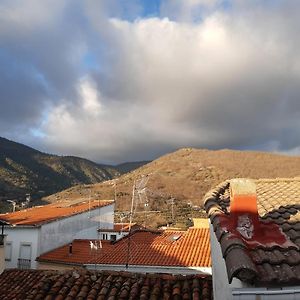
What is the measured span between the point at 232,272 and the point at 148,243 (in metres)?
22.7

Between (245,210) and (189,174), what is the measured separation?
3395 inches

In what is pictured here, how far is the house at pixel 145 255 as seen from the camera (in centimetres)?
2133

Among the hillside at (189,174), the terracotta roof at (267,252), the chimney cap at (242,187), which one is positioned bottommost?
the terracotta roof at (267,252)

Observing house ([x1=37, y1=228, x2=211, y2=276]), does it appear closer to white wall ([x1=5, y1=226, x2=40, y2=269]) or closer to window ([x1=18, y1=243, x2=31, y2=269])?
white wall ([x1=5, y1=226, x2=40, y2=269])

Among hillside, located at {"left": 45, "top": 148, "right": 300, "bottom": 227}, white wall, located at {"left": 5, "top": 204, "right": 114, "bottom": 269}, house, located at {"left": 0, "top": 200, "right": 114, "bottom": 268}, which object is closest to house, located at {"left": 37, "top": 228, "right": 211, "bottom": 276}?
white wall, located at {"left": 5, "top": 204, "right": 114, "bottom": 269}

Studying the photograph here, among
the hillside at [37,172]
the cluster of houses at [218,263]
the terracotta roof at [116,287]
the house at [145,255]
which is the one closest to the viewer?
the cluster of houses at [218,263]

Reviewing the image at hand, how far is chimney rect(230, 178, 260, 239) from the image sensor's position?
5090mm

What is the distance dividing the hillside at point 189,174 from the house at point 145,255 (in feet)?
88.0

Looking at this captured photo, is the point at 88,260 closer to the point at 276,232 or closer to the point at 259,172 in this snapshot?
the point at 276,232

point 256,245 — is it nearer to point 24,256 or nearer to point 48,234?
point 48,234

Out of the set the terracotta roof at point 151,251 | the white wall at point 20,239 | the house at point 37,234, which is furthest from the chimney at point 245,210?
the white wall at point 20,239

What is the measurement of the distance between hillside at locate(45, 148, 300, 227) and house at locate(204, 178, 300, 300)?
48044mm

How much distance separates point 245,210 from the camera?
5242mm

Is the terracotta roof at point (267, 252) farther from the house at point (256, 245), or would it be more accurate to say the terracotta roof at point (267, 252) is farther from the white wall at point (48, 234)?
the white wall at point (48, 234)
